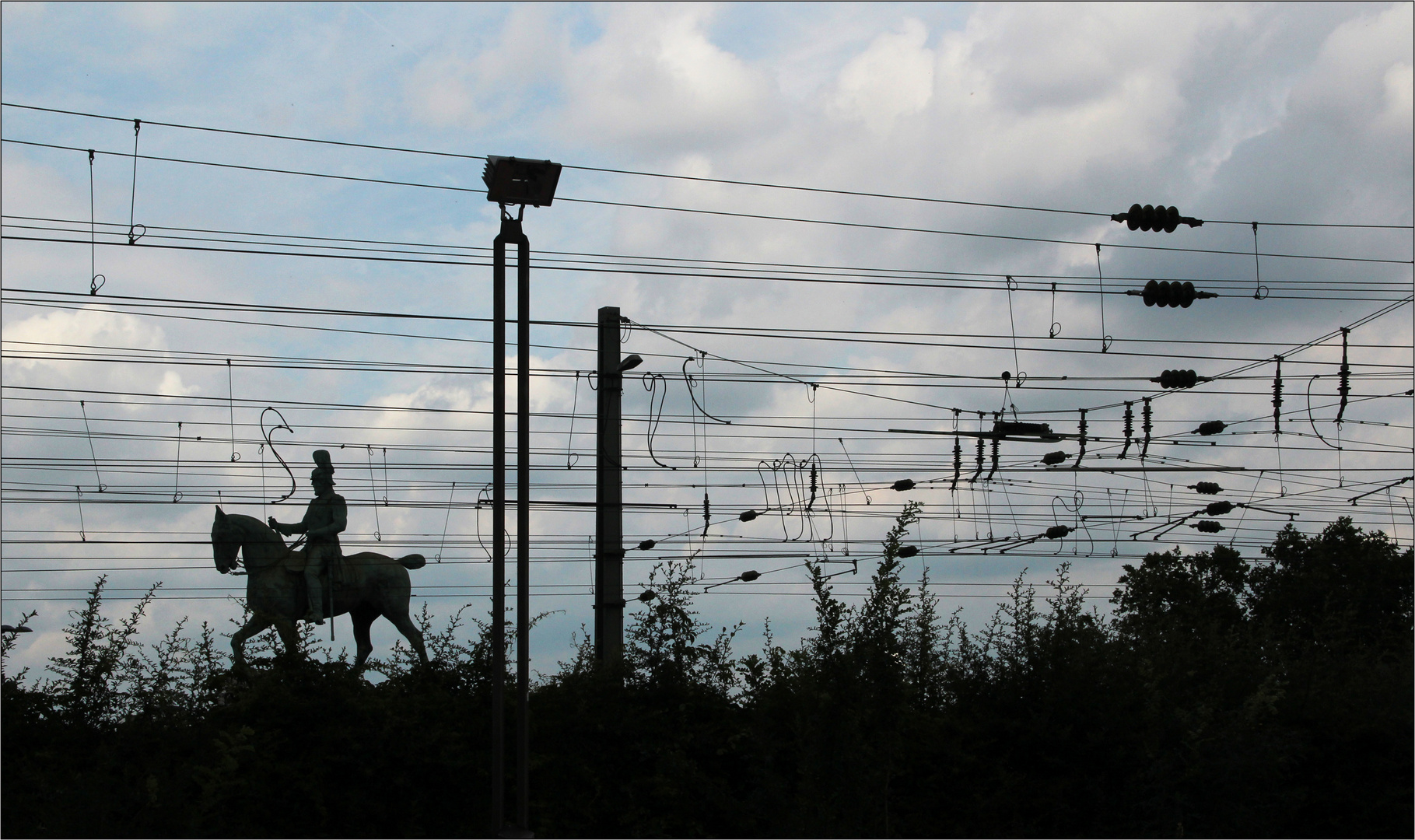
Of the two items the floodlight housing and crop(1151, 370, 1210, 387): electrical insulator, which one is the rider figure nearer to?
the floodlight housing

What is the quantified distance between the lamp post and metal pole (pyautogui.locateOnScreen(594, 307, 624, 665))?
7.20 m

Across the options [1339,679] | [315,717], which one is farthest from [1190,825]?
[315,717]

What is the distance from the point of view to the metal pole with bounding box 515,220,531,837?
1430 centimetres

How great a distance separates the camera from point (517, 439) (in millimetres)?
14992

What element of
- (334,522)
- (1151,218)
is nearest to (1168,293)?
(1151,218)

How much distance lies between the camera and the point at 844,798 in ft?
59.2

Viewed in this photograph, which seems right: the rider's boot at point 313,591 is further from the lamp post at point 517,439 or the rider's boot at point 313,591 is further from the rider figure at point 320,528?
the lamp post at point 517,439

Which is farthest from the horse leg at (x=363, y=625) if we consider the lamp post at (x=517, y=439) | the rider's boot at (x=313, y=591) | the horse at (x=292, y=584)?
the lamp post at (x=517, y=439)

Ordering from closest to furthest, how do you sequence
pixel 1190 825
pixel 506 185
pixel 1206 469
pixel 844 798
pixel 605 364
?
pixel 506 185 → pixel 844 798 → pixel 1190 825 → pixel 605 364 → pixel 1206 469

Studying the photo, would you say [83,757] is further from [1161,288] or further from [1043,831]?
[1161,288]

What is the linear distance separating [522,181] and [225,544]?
1017 cm

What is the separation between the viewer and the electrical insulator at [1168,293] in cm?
2316

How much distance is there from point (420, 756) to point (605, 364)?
8316 mm

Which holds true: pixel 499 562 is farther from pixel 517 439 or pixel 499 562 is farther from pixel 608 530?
pixel 608 530
